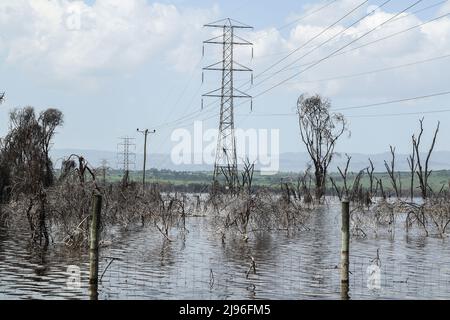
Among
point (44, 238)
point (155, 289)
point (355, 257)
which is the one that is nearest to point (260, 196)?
point (355, 257)

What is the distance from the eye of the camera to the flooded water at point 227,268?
20.8 m

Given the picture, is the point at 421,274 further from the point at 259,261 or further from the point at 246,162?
the point at 246,162

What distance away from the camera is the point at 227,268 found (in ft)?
85.2

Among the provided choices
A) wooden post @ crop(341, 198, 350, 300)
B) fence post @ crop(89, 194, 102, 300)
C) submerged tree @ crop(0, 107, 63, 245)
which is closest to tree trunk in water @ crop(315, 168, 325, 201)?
submerged tree @ crop(0, 107, 63, 245)

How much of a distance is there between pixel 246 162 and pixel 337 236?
12.5 m

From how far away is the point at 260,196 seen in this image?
37.5 m

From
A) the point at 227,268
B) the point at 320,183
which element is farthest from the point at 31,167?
the point at 320,183

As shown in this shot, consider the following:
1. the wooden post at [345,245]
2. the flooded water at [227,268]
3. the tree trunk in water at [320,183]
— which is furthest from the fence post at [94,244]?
the tree trunk in water at [320,183]

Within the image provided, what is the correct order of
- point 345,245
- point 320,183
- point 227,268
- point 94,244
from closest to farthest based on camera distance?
1. point 94,244
2. point 345,245
3. point 227,268
4. point 320,183

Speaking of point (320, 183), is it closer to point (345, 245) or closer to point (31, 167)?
point (31, 167)

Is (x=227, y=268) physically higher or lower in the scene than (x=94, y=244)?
lower

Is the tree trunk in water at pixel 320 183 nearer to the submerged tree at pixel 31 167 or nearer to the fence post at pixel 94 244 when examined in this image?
the submerged tree at pixel 31 167

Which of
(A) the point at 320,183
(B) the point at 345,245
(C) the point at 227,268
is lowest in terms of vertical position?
(C) the point at 227,268

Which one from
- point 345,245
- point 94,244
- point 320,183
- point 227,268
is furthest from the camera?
point 320,183
